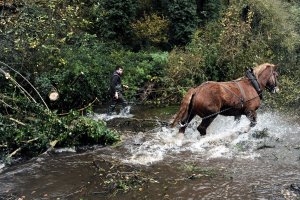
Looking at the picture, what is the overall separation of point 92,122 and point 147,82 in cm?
608

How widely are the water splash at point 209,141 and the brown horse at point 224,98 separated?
0.36 metres

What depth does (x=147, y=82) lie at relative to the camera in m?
15.4

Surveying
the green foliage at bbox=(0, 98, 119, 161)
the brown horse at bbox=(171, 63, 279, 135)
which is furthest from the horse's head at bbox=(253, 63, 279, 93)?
the green foliage at bbox=(0, 98, 119, 161)

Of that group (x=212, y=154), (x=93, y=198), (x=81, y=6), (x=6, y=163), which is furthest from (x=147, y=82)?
(x=93, y=198)

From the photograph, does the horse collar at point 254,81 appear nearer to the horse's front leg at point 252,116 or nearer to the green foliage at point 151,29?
the horse's front leg at point 252,116

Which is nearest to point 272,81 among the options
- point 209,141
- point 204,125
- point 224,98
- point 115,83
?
point 224,98

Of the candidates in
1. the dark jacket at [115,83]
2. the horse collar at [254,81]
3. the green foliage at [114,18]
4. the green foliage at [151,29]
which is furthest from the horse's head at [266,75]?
the green foliage at [114,18]

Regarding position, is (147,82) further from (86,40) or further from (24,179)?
(24,179)

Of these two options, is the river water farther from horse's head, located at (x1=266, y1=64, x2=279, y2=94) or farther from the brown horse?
horse's head, located at (x1=266, y1=64, x2=279, y2=94)

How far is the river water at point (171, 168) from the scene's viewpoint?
714 centimetres

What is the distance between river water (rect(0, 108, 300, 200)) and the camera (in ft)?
23.4

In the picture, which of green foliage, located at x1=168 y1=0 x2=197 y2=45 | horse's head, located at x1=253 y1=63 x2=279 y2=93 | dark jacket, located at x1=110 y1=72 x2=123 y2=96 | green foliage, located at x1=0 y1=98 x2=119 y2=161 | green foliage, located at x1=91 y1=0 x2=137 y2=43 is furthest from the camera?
green foliage, located at x1=168 y1=0 x2=197 y2=45

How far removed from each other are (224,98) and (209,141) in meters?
1.10

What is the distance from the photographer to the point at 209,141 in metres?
10.0
